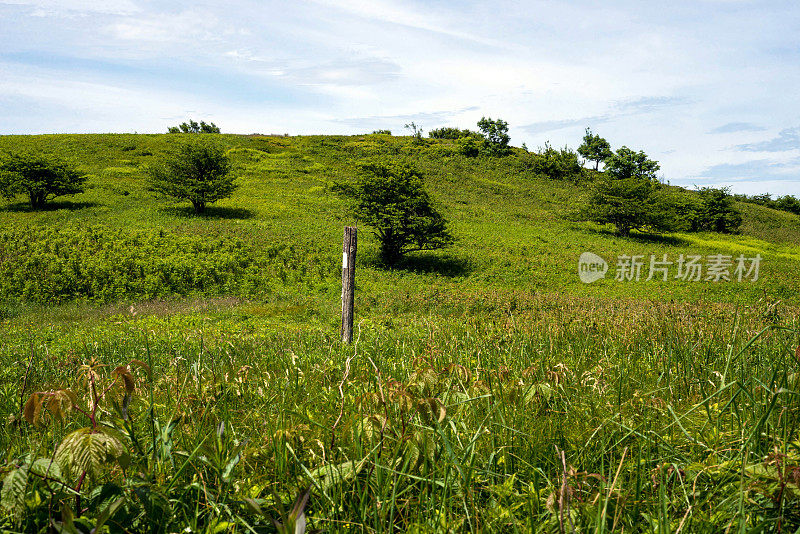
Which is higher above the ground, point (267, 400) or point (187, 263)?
point (267, 400)

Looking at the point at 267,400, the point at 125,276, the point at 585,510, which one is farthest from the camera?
the point at 125,276

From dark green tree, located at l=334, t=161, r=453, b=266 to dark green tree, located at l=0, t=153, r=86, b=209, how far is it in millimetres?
16503

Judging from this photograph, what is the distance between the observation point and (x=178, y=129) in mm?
71750

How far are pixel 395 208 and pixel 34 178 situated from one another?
66.4 ft

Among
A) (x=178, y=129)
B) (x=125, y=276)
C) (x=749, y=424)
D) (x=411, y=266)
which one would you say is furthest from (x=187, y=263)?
(x=178, y=129)

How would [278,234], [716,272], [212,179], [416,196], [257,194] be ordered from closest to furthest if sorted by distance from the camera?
[416,196], [716,272], [278,234], [212,179], [257,194]

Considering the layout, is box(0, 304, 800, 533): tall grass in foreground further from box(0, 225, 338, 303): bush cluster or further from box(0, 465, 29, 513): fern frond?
box(0, 225, 338, 303): bush cluster

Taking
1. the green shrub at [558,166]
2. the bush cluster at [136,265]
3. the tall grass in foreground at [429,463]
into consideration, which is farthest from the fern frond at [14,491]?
the green shrub at [558,166]

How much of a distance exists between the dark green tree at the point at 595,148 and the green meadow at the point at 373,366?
783 inches

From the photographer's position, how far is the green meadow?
1.33m

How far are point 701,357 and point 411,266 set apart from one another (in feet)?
52.1

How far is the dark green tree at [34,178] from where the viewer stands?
→ 23188 millimetres

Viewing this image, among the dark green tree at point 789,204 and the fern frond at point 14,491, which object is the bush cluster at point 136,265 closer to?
the fern frond at point 14,491

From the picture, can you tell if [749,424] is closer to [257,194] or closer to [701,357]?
[701,357]
